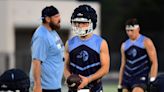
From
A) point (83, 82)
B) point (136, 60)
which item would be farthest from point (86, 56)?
point (136, 60)

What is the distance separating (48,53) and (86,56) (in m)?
0.72

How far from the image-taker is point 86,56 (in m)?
7.74

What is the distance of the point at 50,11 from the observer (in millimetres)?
8320

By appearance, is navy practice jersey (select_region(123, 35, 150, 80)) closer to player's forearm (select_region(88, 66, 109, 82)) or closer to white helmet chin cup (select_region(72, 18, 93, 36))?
player's forearm (select_region(88, 66, 109, 82))

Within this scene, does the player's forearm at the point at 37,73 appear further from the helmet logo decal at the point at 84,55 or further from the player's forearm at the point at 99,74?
the player's forearm at the point at 99,74

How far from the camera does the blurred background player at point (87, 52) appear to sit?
298 inches

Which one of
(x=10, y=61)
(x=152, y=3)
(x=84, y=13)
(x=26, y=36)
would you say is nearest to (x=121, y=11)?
(x=152, y=3)

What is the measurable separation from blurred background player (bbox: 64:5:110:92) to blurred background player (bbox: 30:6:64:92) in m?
0.35

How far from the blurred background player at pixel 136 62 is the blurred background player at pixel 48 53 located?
107 inches

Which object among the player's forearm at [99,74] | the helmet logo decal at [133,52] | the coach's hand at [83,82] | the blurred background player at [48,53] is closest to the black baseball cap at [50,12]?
the blurred background player at [48,53]

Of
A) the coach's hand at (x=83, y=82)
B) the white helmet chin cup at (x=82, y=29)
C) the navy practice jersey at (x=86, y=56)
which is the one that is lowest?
the coach's hand at (x=83, y=82)

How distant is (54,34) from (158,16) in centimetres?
4371

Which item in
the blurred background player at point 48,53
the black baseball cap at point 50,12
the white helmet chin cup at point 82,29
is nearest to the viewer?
the white helmet chin cup at point 82,29

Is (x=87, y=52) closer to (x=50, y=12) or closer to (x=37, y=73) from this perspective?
(x=37, y=73)
